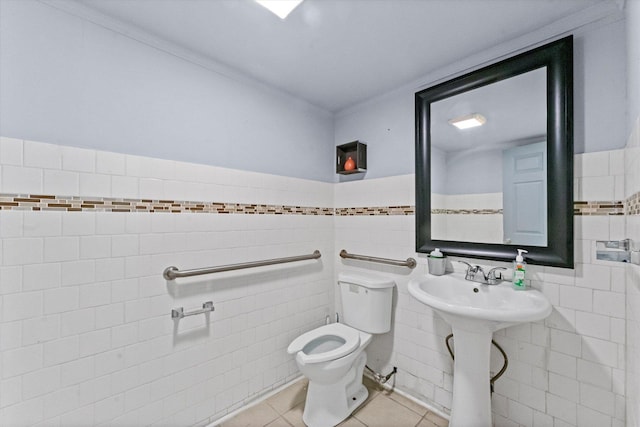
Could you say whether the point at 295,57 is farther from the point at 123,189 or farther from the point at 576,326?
the point at 576,326

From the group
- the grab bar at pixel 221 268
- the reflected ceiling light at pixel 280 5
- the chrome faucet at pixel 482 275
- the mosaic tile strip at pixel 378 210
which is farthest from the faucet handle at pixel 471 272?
the reflected ceiling light at pixel 280 5

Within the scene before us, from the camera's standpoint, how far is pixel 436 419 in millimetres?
1750

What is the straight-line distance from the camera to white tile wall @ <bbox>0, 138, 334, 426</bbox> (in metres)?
1.16

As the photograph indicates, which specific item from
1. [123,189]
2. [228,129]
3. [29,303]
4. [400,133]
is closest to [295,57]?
[228,129]

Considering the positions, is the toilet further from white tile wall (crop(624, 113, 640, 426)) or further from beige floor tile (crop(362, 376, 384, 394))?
white tile wall (crop(624, 113, 640, 426))

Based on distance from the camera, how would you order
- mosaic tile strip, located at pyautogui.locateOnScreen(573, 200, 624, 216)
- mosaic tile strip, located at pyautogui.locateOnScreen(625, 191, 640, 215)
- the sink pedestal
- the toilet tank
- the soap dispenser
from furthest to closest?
the toilet tank
the soap dispenser
the sink pedestal
mosaic tile strip, located at pyautogui.locateOnScreen(573, 200, 624, 216)
mosaic tile strip, located at pyautogui.locateOnScreen(625, 191, 640, 215)

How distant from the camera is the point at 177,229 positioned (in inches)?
62.4

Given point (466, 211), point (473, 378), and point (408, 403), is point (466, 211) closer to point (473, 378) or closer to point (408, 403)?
point (473, 378)

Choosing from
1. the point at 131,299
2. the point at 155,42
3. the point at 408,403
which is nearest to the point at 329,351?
the point at 408,403

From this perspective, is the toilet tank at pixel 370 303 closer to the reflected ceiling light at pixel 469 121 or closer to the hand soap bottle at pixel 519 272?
the hand soap bottle at pixel 519 272

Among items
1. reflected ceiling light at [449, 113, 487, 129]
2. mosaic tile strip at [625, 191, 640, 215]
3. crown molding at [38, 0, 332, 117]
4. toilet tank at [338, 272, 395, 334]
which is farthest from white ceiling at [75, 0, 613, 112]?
toilet tank at [338, 272, 395, 334]

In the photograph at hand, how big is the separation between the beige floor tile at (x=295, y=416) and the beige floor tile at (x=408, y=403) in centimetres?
63

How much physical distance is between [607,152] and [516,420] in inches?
57.4

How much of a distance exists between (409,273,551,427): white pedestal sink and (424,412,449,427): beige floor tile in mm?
271
